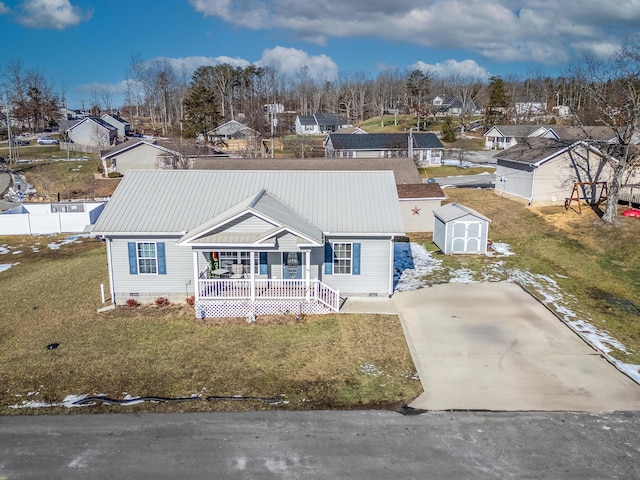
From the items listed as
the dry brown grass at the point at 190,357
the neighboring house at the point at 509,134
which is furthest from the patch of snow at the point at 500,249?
the neighboring house at the point at 509,134

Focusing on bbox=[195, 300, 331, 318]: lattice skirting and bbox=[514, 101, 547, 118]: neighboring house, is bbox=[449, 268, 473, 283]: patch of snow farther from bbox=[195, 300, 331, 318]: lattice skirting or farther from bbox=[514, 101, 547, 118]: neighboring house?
bbox=[514, 101, 547, 118]: neighboring house

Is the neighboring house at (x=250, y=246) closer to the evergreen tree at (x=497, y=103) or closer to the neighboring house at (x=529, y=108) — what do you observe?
the evergreen tree at (x=497, y=103)

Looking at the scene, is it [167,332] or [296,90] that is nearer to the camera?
[167,332]

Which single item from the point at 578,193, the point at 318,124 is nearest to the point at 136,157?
the point at 578,193

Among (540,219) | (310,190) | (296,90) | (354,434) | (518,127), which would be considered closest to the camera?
(354,434)

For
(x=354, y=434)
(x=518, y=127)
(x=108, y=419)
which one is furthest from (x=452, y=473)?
(x=518, y=127)

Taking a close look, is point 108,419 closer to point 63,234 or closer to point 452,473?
point 452,473

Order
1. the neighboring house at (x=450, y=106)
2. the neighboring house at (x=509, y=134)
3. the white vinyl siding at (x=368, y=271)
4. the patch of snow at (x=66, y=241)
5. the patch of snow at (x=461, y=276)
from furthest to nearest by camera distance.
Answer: the neighboring house at (x=450, y=106) → the neighboring house at (x=509, y=134) → the patch of snow at (x=66, y=241) → the patch of snow at (x=461, y=276) → the white vinyl siding at (x=368, y=271)
